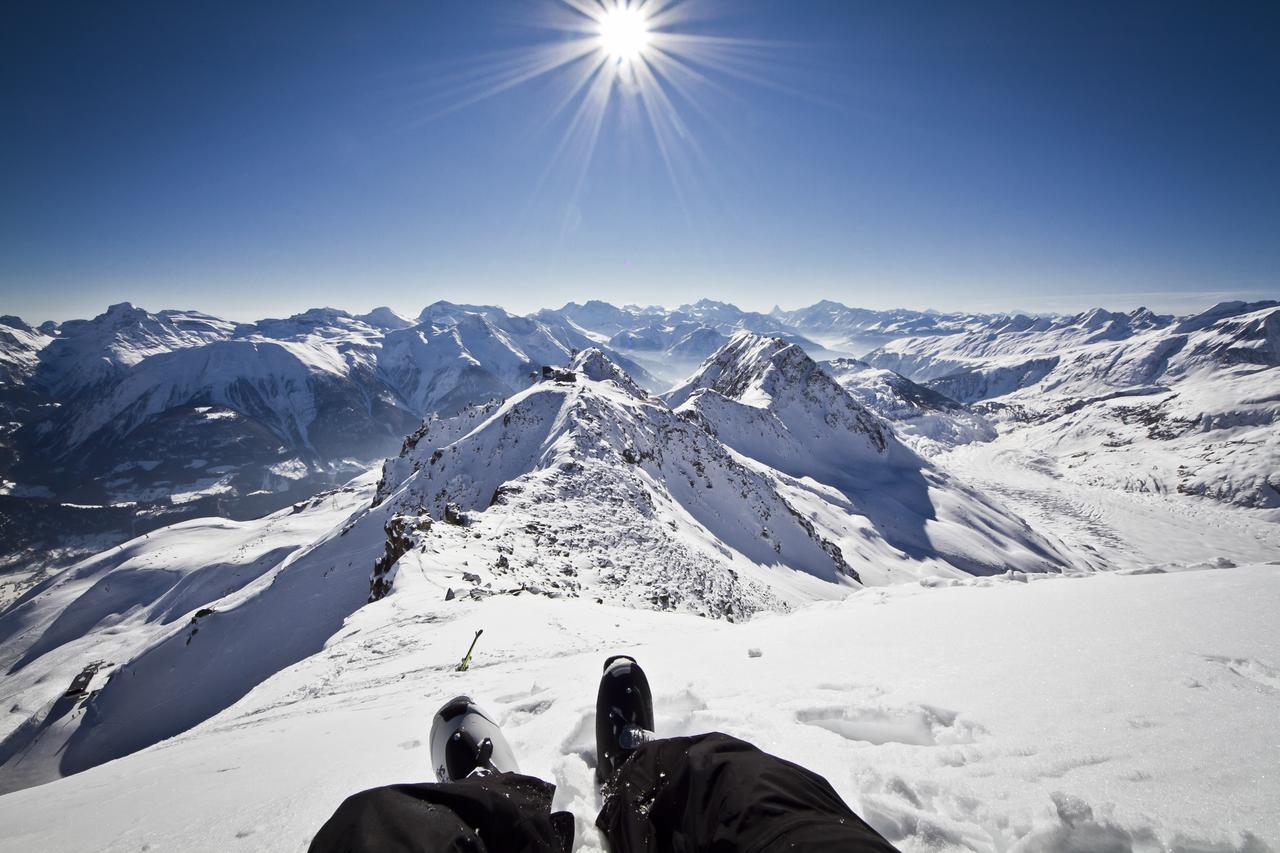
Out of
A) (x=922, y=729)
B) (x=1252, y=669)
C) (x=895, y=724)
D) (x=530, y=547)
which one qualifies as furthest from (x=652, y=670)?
(x=530, y=547)

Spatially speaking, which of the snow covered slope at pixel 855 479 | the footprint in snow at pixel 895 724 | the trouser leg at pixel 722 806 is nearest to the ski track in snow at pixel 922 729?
the footprint in snow at pixel 895 724

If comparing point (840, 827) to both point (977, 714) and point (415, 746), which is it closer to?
point (977, 714)

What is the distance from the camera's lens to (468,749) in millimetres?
4215

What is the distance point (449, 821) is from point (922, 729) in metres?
3.81

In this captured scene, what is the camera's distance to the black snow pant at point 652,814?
2479 mm

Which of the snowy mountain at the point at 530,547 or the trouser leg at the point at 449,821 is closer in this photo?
the trouser leg at the point at 449,821

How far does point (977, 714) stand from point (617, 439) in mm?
34243

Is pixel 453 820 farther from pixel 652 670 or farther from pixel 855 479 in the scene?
pixel 855 479

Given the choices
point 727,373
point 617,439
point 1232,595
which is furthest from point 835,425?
point 1232,595

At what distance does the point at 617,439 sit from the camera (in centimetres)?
3800

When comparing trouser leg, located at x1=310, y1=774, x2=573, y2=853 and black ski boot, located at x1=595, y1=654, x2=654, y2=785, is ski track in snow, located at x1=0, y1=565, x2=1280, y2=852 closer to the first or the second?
black ski boot, located at x1=595, y1=654, x2=654, y2=785

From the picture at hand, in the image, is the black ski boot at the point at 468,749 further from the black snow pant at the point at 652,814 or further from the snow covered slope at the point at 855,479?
the snow covered slope at the point at 855,479

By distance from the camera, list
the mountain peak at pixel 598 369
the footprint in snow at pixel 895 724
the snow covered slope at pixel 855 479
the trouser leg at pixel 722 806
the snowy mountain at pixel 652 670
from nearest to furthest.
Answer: the trouser leg at pixel 722 806 < the snowy mountain at pixel 652 670 < the footprint in snow at pixel 895 724 < the snow covered slope at pixel 855 479 < the mountain peak at pixel 598 369

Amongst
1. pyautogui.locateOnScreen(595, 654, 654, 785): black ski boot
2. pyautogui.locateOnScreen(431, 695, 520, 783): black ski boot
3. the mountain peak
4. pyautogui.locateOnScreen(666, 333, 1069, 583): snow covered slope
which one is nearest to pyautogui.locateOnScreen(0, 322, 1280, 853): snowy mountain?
pyautogui.locateOnScreen(595, 654, 654, 785): black ski boot
